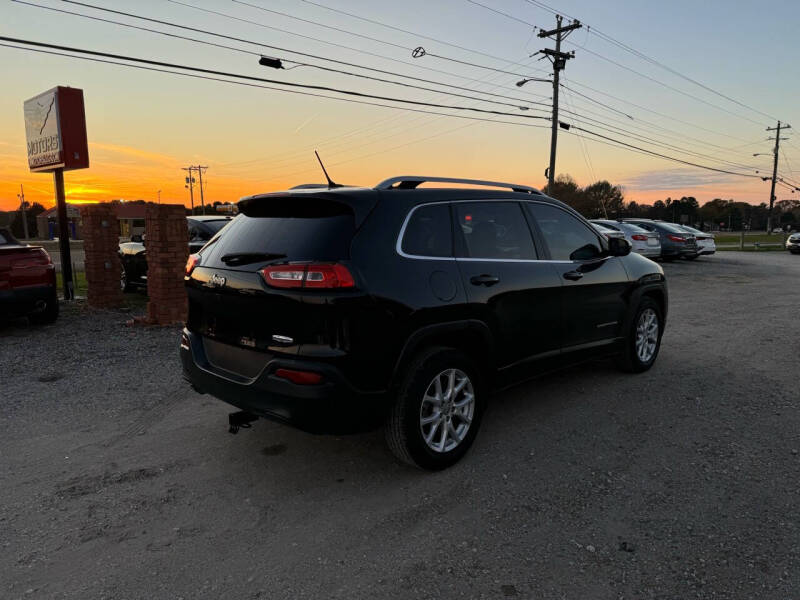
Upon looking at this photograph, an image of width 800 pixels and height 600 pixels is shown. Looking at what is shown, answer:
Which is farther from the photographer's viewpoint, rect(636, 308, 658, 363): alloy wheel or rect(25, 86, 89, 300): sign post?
rect(25, 86, 89, 300): sign post

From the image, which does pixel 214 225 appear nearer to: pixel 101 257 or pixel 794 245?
pixel 101 257

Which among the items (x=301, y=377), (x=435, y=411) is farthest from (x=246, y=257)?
(x=435, y=411)

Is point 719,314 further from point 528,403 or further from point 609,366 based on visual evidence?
point 528,403

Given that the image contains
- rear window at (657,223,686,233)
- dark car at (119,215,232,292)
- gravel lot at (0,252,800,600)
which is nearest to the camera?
gravel lot at (0,252,800,600)

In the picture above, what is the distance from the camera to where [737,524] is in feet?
9.33

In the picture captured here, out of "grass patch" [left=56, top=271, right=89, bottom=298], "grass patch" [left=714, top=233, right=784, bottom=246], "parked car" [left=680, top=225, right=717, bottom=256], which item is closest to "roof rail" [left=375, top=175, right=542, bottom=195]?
"grass patch" [left=56, top=271, right=89, bottom=298]

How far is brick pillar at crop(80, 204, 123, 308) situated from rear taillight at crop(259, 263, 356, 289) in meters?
8.15

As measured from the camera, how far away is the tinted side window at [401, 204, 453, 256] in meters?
3.23

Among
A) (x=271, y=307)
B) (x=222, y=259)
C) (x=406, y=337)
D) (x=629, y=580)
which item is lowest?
(x=629, y=580)

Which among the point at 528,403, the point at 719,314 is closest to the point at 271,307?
the point at 528,403

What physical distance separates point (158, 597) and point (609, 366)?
15.9 feet

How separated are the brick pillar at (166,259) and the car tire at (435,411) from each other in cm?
579

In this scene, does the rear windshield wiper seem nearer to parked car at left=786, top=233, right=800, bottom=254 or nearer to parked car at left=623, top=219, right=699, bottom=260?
parked car at left=623, top=219, right=699, bottom=260

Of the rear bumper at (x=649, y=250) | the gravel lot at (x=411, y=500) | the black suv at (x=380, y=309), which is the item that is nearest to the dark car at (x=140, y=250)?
the gravel lot at (x=411, y=500)
